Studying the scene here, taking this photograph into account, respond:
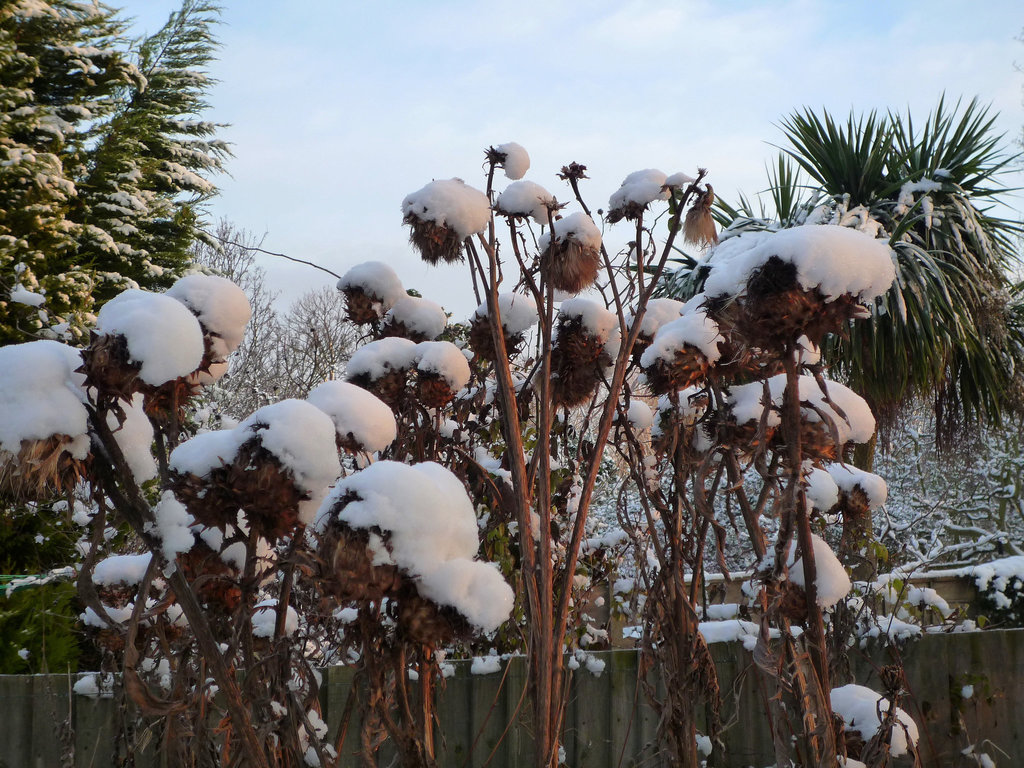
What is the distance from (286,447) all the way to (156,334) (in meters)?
0.23

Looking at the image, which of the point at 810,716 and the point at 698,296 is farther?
the point at 698,296

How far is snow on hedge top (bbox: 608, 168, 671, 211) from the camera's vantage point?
6.18ft

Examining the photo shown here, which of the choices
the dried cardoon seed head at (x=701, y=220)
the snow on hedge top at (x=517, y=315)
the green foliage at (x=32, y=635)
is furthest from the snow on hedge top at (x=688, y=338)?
the green foliage at (x=32, y=635)

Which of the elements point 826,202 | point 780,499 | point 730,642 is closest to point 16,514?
point 730,642

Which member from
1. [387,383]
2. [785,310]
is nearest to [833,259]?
[785,310]

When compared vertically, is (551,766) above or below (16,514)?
below

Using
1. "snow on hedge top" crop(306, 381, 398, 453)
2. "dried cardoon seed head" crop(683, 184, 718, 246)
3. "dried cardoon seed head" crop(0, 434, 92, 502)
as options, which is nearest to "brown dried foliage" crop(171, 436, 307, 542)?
"dried cardoon seed head" crop(0, 434, 92, 502)

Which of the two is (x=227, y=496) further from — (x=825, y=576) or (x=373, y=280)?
(x=373, y=280)

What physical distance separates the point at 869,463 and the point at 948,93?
437 cm

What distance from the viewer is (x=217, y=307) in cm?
138

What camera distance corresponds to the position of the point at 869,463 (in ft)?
22.5

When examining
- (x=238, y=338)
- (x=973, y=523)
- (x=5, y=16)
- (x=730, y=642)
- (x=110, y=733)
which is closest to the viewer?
(x=238, y=338)

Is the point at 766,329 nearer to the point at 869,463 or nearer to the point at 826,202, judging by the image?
the point at 869,463

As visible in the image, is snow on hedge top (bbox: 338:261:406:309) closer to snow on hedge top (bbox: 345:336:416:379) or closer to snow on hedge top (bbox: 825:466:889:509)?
snow on hedge top (bbox: 345:336:416:379)
